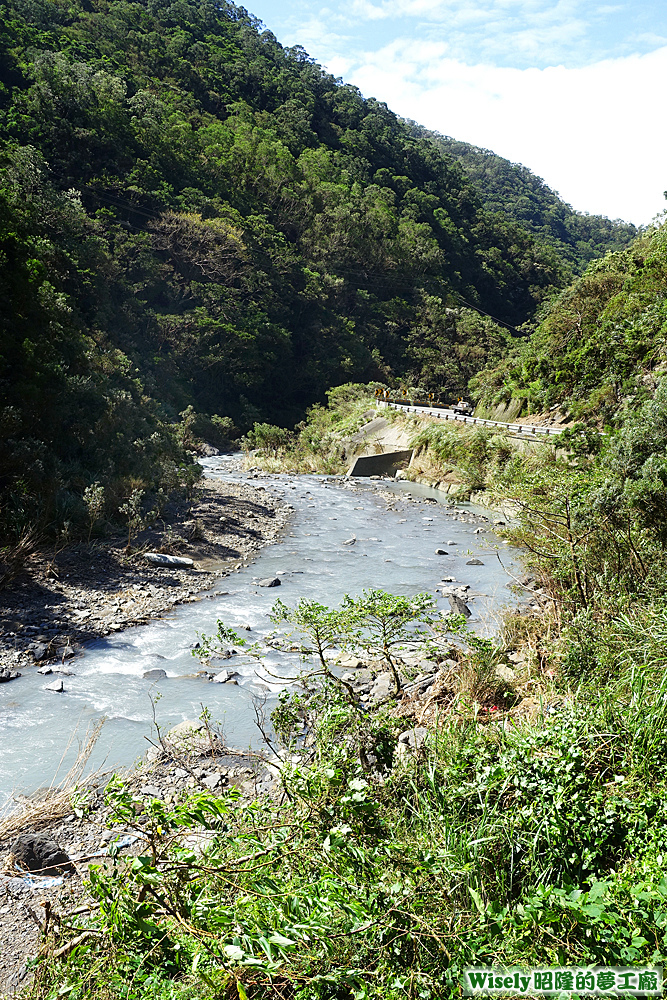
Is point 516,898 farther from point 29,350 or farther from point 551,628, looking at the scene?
point 29,350

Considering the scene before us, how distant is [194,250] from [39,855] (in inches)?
1545

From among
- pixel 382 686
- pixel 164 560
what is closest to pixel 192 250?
pixel 164 560

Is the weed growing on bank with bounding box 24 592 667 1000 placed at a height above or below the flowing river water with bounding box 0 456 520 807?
above

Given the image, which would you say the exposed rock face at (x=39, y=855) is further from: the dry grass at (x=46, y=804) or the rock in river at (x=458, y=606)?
the rock in river at (x=458, y=606)

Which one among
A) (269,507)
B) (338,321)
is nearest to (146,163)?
(338,321)

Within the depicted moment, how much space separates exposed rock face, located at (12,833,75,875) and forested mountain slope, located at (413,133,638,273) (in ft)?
287

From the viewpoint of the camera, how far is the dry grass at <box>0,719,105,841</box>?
4879 mm

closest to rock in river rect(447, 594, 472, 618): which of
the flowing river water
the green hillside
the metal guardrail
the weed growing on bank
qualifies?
the flowing river water

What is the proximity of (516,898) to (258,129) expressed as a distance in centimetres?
6160

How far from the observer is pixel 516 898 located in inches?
138

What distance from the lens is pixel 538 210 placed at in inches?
4235

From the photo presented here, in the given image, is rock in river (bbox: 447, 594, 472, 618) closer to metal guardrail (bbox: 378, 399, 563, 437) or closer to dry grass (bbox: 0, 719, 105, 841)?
dry grass (bbox: 0, 719, 105, 841)

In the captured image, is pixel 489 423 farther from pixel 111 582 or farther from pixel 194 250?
pixel 194 250

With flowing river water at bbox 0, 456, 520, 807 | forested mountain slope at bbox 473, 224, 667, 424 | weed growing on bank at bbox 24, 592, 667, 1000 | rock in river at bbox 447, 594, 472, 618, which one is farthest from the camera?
forested mountain slope at bbox 473, 224, 667, 424
